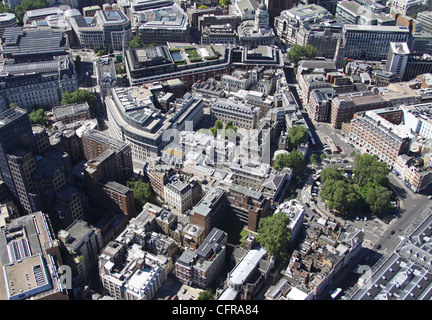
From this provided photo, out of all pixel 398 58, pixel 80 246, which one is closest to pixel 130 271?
pixel 80 246

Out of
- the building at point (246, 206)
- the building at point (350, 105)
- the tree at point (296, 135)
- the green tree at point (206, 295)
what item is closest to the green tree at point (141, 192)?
the building at point (246, 206)

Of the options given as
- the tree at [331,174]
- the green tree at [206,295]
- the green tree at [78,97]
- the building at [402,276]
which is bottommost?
the green tree at [206,295]

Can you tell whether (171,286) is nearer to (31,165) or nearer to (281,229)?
(281,229)

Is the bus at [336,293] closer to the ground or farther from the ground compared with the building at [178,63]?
closer to the ground

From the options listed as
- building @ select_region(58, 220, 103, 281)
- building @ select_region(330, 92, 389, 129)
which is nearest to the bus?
building @ select_region(58, 220, 103, 281)

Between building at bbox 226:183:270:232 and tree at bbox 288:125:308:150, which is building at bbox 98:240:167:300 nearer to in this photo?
building at bbox 226:183:270:232

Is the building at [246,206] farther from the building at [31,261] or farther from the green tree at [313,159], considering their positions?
the building at [31,261]

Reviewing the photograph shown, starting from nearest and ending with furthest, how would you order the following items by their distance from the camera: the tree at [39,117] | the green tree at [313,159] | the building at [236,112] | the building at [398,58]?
1. the green tree at [313,159]
2. the tree at [39,117]
3. the building at [236,112]
4. the building at [398,58]
